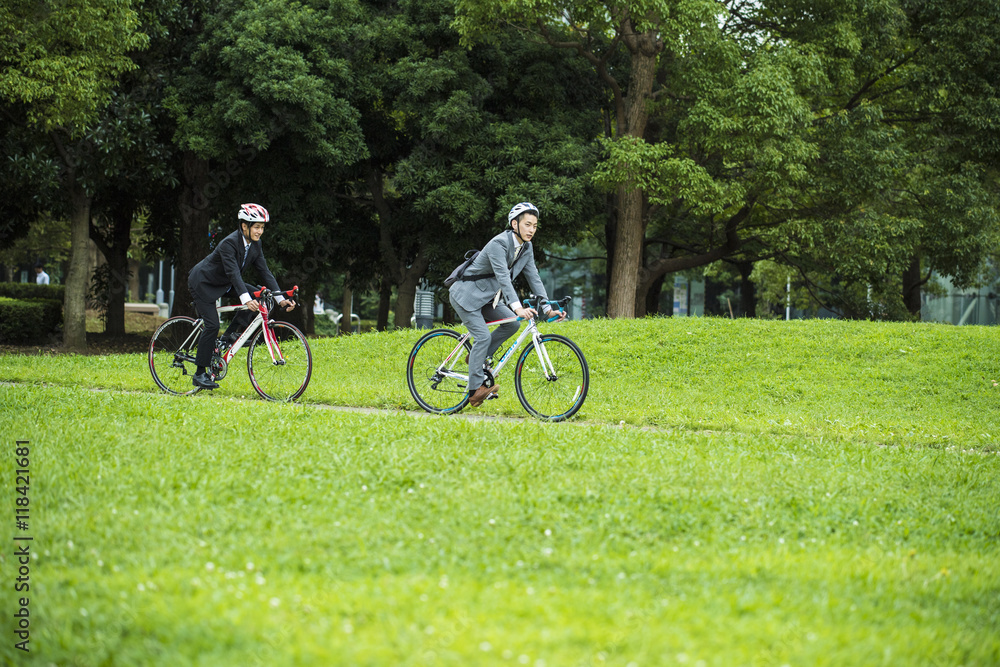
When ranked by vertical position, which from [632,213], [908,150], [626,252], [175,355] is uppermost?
[908,150]

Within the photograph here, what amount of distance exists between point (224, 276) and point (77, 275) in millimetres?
12031

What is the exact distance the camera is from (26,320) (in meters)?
22.5

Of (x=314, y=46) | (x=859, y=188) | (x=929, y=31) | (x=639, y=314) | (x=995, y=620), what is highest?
(x=929, y=31)

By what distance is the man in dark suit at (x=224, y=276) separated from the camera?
9.04 meters

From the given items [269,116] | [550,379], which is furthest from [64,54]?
[550,379]

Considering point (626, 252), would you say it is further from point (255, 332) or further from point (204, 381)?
point (204, 381)

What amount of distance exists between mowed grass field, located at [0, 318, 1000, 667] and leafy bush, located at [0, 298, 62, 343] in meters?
15.0

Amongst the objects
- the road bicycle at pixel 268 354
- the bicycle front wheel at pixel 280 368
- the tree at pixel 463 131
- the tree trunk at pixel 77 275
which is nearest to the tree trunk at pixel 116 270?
the tree trunk at pixel 77 275

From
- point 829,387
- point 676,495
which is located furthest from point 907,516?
point 829,387

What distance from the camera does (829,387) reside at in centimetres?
1198

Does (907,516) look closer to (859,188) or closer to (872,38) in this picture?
(859,188)

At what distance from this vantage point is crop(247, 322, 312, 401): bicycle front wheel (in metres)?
9.34

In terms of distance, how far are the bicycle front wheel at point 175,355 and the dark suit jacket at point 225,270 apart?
1.74 feet

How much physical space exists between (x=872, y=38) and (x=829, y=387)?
1162 centimetres
